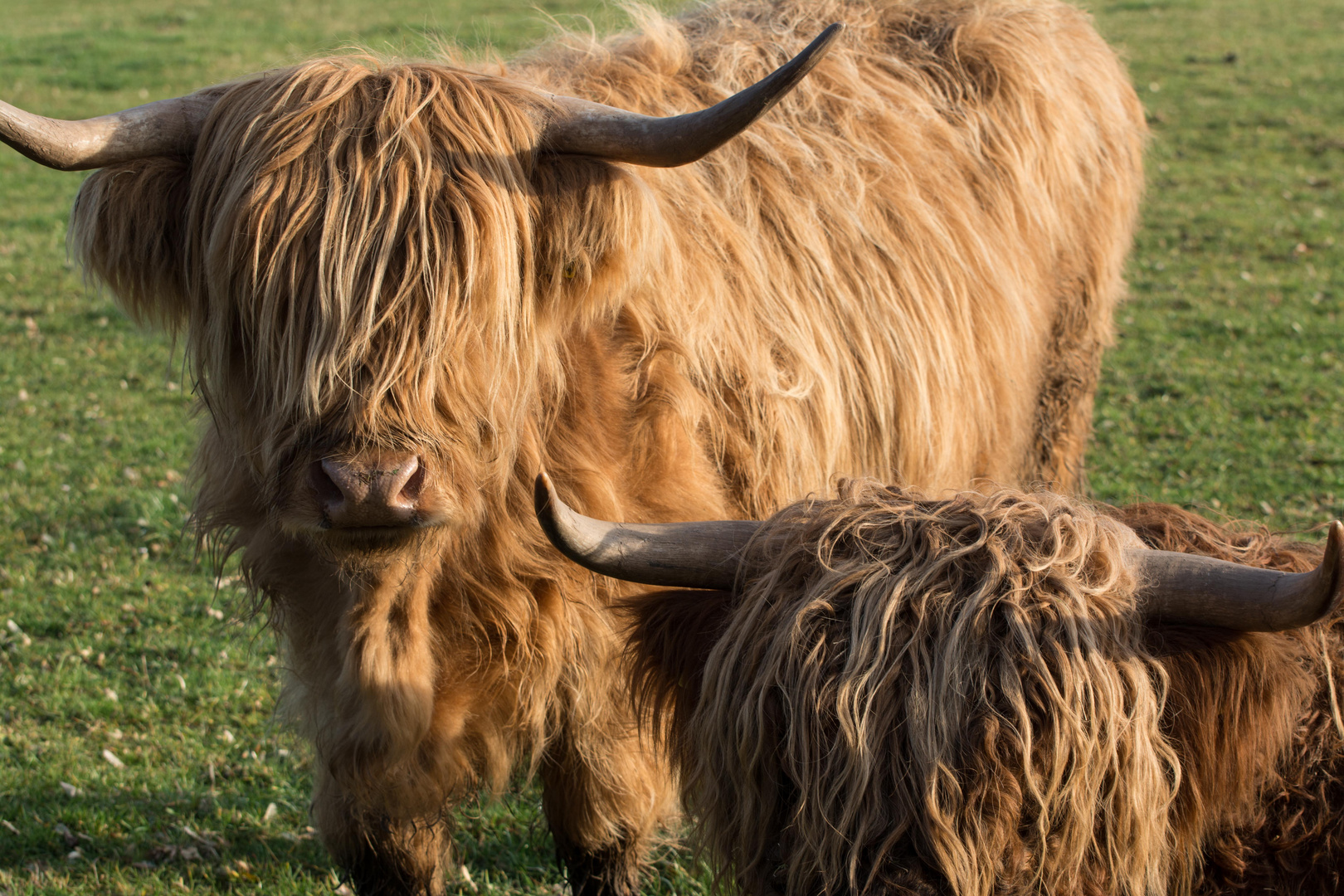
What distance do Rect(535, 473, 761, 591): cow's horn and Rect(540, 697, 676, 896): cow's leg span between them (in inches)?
40.0

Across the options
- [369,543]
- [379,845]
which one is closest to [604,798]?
[379,845]

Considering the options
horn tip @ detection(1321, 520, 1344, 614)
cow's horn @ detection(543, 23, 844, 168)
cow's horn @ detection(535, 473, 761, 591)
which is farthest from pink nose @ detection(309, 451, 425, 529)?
horn tip @ detection(1321, 520, 1344, 614)

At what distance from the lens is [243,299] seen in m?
2.51

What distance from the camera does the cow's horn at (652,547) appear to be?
2004 millimetres

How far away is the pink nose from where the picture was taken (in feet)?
7.64

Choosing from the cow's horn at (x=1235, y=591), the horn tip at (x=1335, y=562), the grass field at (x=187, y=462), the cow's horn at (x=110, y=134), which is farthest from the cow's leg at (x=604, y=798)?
the horn tip at (x=1335, y=562)

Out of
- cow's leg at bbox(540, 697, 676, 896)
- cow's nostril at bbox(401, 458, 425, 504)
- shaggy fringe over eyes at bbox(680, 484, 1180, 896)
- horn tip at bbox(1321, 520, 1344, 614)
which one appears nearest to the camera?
horn tip at bbox(1321, 520, 1344, 614)

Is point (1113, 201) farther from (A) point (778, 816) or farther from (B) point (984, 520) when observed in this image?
(A) point (778, 816)

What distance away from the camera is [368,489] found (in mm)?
2328

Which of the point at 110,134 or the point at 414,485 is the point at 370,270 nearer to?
the point at 414,485

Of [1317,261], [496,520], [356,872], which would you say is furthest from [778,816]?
[1317,261]

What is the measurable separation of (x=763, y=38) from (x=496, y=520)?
2.14 m

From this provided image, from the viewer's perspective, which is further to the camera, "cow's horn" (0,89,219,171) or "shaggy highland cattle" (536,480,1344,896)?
"cow's horn" (0,89,219,171)

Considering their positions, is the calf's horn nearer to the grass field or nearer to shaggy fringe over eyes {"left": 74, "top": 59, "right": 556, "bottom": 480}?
shaggy fringe over eyes {"left": 74, "top": 59, "right": 556, "bottom": 480}
